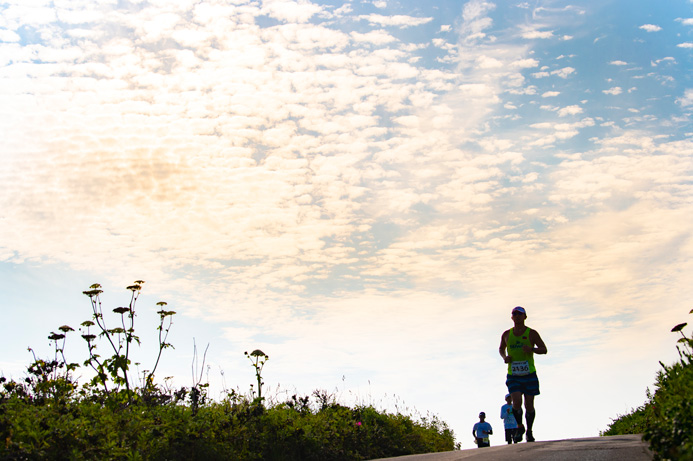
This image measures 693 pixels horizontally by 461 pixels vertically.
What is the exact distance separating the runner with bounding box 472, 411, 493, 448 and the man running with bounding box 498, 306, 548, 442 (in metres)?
4.93

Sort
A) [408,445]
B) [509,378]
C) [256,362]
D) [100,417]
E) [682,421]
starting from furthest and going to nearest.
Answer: [408,445]
[256,362]
[509,378]
[100,417]
[682,421]

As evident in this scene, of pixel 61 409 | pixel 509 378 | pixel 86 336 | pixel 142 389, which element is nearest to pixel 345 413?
pixel 509 378

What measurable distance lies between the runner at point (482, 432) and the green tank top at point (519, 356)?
18.5 ft

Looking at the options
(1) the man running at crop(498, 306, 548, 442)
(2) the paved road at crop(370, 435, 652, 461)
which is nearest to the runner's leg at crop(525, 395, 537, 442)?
(1) the man running at crop(498, 306, 548, 442)

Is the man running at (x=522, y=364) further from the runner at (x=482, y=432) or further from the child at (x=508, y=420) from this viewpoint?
the runner at (x=482, y=432)

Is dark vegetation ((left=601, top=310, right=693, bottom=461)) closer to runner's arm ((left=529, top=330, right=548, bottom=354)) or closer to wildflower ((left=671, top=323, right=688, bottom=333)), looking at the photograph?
wildflower ((left=671, top=323, right=688, bottom=333))

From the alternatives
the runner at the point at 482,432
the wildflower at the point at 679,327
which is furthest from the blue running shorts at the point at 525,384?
the runner at the point at 482,432

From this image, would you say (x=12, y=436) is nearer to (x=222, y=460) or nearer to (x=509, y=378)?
(x=222, y=460)

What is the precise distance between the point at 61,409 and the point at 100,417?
1.57ft

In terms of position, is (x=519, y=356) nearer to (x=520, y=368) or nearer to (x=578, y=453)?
(x=520, y=368)

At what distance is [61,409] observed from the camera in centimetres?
791

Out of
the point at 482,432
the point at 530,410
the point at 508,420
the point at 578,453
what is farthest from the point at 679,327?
the point at 482,432

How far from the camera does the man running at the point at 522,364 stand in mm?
11211

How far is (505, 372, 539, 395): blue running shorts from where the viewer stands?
36.8 ft
